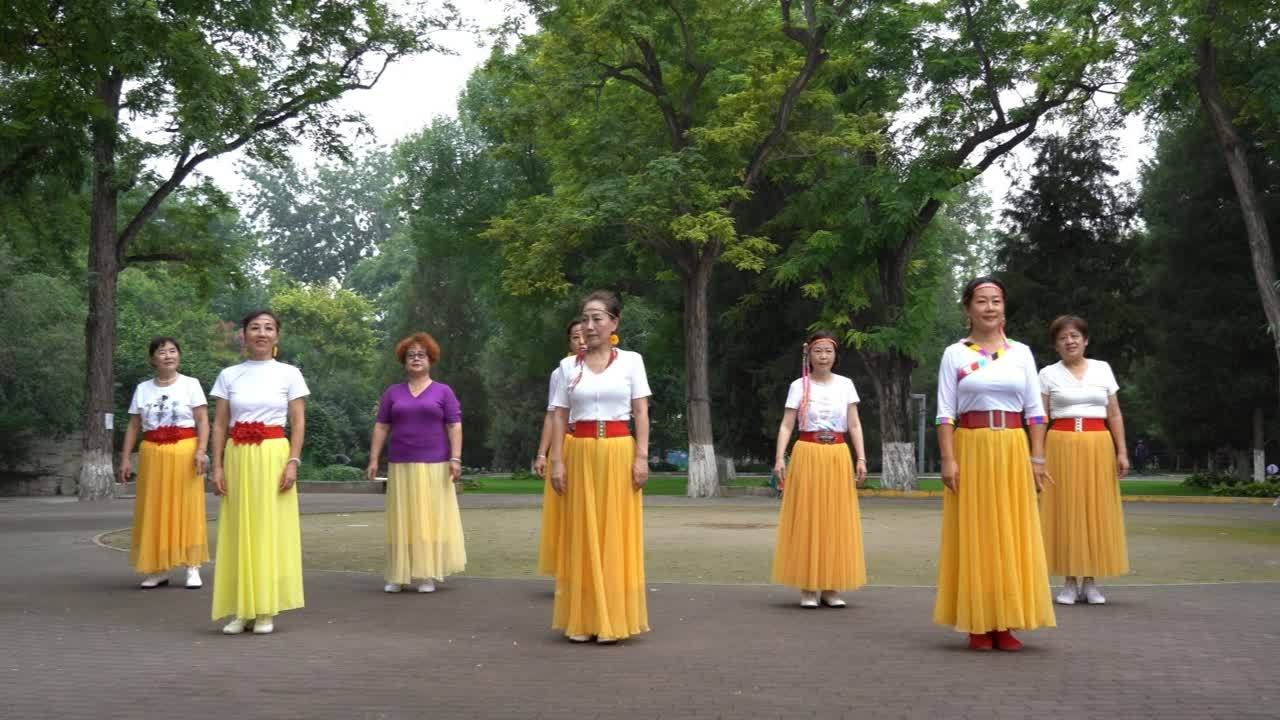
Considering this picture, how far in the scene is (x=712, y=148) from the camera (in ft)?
121

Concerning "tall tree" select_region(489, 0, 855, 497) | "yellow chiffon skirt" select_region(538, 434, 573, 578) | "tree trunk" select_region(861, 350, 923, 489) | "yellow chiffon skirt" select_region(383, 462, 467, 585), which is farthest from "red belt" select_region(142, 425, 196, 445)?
"tree trunk" select_region(861, 350, 923, 489)

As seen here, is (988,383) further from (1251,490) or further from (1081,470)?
(1251,490)

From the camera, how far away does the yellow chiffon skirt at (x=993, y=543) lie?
9164 millimetres

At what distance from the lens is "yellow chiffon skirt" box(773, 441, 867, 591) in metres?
11.7

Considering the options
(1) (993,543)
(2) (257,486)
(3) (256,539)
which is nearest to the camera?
(1) (993,543)

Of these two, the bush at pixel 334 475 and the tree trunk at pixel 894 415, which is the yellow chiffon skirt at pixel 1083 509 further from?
the bush at pixel 334 475

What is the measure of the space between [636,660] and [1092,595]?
4.80 m

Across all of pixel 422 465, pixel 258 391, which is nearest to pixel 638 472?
pixel 258 391

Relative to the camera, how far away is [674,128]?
39.0 meters

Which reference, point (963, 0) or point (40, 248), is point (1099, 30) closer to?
point (963, 0)

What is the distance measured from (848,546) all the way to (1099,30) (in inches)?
1010

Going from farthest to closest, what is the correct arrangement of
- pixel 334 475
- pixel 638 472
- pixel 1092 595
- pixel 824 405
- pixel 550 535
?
pixel 334 475
pixel 550 535
pixel 824 405
pixel 1092 595
pixel 638 472

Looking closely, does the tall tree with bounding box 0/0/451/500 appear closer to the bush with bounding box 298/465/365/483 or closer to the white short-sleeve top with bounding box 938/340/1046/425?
the bush with bounding box 298/465/365/483

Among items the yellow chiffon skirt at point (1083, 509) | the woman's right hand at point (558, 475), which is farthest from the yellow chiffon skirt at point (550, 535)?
the yellow chiffon skirt at point (1083, 509)
